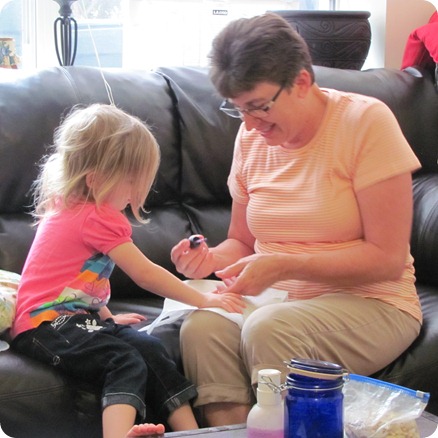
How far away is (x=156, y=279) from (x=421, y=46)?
65.3 inches

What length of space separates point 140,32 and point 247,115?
1.45 meters

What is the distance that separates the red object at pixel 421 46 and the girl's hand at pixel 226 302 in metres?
1.49

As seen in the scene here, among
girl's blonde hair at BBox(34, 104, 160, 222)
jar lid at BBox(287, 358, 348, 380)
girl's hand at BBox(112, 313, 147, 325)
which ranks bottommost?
girl's hand at BBox(112, 313, 147, 325)

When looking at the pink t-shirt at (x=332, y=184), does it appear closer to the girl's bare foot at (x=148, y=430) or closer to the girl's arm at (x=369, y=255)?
the girl's arm at (x=369, y=255)

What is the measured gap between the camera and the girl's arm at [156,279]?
1831mm

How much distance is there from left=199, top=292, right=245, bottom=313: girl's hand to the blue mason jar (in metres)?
0.55

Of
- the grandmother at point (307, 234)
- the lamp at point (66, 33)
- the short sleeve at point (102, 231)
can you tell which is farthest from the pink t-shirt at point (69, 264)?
the lamp at point (66, 33)

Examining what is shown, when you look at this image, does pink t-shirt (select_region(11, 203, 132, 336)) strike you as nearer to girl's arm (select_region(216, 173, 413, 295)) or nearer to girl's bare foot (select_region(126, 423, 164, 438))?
girl's arm (select_region(216, 173, 413, 295))

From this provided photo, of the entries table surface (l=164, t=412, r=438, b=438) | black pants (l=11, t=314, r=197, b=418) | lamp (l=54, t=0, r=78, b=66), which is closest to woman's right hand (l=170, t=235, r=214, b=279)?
black pants (l=11, t=314, r=197, b=418)

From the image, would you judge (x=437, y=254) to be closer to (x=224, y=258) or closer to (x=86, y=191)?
(x=224, y=258)

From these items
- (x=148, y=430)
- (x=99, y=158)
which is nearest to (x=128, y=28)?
(x=99, y=158)

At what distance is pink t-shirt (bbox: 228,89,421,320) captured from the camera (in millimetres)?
1820

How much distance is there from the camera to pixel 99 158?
6.06 feet

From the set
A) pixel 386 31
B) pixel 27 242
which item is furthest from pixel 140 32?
pixel 27 242
